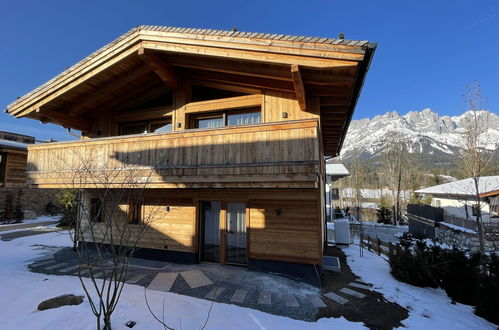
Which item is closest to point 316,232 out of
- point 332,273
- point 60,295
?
point 332,273

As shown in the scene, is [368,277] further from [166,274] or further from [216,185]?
[166,274]

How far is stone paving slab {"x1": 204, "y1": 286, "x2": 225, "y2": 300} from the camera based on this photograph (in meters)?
6.20

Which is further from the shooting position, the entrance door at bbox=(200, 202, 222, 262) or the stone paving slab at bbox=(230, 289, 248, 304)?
the entrance door at bbox=(200, 202, 222, 262)

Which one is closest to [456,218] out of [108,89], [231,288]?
[231,288]

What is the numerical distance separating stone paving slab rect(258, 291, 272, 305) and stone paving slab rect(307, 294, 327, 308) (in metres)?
1.10

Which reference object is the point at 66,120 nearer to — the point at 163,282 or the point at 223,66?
the point at 223,66

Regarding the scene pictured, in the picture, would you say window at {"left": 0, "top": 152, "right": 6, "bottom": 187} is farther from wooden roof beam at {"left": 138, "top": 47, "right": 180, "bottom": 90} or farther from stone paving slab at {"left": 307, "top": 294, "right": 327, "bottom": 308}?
stone paving slab at {"left": 307, "top": 294, "right": 327, "bottom": 308}

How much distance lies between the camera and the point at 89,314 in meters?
5.05

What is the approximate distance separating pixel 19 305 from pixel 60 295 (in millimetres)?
803

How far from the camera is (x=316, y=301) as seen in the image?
21.0 feet

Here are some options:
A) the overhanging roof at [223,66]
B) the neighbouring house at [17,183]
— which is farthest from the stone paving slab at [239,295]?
the neighbouring house at [17,183]

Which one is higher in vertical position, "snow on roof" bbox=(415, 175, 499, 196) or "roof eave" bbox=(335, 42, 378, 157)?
"roof eave" bbox=(335, 42, 378, 157)

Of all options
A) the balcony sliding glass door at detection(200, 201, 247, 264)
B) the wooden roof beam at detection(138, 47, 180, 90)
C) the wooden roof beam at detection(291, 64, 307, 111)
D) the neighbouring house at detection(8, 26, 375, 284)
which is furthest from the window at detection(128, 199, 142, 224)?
the wooden roof beam at detection(291, 64, 307, 111)

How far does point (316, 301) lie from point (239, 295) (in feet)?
6.76
